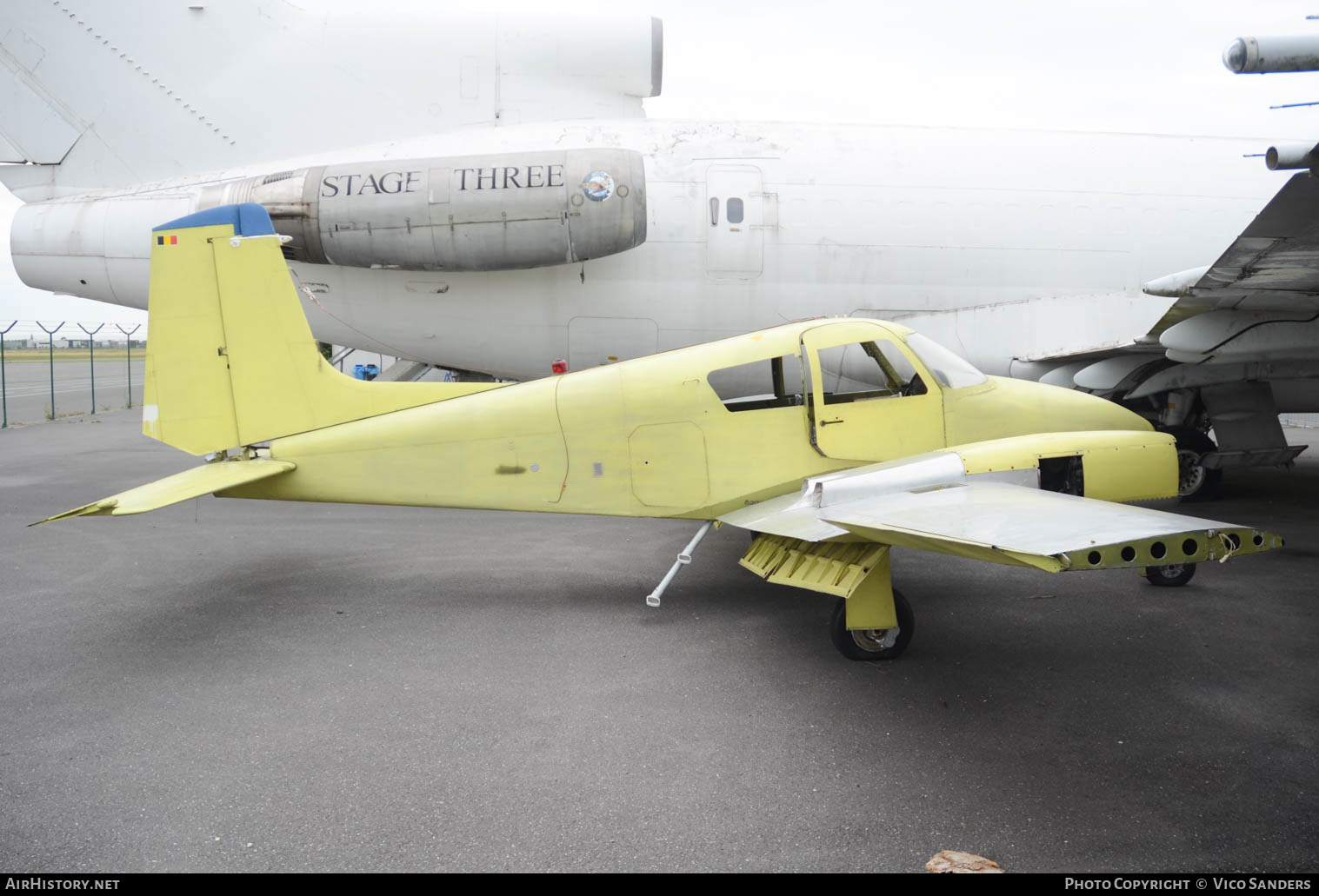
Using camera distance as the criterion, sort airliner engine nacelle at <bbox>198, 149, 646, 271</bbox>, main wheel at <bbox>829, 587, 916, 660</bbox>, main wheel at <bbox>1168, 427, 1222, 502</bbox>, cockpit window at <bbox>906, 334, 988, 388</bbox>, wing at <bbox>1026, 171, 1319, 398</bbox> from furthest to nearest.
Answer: main wheel at <bbox>1168, 427, 1222, 502</bbox> → airliner engine nacelle at <bbox>198, 149, 646, 271</bbox> → cockpit window at <bbox>906, 334, 988, 388</bbox> → wing at <bbox>1026, 171, 1319, 398</bbox> → main wheel at <bbox>829, 587, 916, 660</bbox>

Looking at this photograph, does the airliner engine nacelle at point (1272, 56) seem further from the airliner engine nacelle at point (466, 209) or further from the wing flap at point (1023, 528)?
the airliner engine nacelle at point (466, 209)

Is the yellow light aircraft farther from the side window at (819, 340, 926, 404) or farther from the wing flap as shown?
the wing flap

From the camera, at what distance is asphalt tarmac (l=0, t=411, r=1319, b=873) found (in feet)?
9.98

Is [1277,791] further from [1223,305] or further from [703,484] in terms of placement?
[1223,305]

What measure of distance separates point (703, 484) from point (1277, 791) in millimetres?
3357

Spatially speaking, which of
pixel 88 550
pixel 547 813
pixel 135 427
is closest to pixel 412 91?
pixel 88 550

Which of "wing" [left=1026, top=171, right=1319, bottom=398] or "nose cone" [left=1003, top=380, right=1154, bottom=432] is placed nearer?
"wing" [left=1026, top=171, right=1319, bottom=398]

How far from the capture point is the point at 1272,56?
2.34 meters

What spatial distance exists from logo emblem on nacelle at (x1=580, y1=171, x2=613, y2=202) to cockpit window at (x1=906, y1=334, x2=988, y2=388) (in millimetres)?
3387

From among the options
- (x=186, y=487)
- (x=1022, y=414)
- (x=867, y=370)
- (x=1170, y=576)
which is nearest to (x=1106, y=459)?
(x=1022, y=414)

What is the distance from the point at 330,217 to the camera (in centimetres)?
784

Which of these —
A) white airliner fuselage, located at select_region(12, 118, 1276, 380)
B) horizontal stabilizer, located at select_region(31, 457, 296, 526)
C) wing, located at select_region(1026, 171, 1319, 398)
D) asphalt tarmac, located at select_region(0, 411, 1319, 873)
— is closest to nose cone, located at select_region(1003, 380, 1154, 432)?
wing, located at select_region(1026, 171, 1319, 398)

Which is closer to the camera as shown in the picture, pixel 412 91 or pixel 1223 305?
pixel 1223 305

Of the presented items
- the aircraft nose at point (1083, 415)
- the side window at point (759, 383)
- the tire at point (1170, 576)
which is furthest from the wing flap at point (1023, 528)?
the tire at point (1170, 576)
